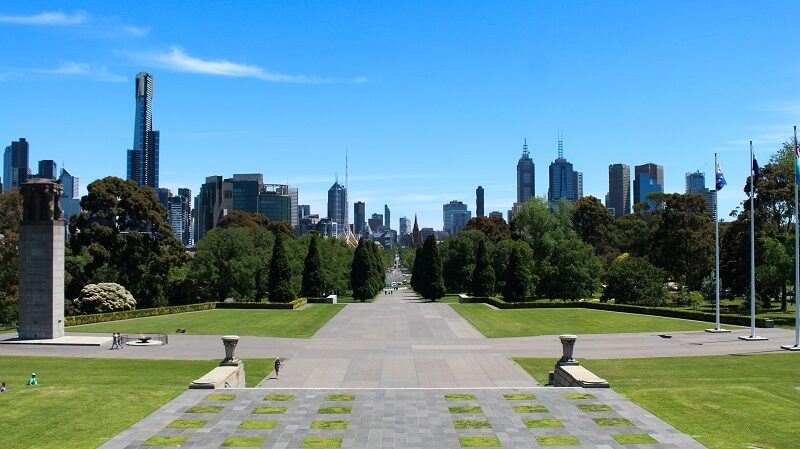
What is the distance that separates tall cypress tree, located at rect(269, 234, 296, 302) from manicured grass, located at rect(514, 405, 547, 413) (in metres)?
53.9

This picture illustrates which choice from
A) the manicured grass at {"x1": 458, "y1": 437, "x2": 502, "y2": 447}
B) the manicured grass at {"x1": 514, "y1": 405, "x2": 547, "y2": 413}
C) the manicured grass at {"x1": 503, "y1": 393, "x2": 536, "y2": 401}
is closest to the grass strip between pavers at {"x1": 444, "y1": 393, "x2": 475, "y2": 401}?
the manicured grass at {"x1": 503, "y1": 393, "x2": 536, "y2": 401}

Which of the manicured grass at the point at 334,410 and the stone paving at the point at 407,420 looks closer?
the stone paving at the point at 407,420

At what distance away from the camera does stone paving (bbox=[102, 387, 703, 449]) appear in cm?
1883

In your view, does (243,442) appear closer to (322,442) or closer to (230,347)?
(322,442)

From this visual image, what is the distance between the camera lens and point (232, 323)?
185ft

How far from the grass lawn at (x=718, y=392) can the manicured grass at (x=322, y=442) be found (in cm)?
993

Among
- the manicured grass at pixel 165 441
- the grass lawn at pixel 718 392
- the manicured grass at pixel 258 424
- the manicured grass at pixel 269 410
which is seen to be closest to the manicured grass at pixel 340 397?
the manicured grass at pixel 269 410

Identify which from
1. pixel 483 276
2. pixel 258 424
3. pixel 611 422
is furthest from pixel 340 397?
pixel 483 276

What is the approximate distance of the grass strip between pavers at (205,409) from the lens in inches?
870

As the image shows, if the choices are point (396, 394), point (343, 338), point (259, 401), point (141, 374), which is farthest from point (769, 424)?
point (343, 338)

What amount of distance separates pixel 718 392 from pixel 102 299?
50502 millimetres

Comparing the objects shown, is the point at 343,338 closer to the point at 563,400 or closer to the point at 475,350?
the point at 475,350

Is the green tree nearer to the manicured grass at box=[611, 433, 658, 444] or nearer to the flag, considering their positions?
the flag

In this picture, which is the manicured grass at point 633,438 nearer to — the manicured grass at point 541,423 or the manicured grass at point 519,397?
the manicured grass at point 541,423
